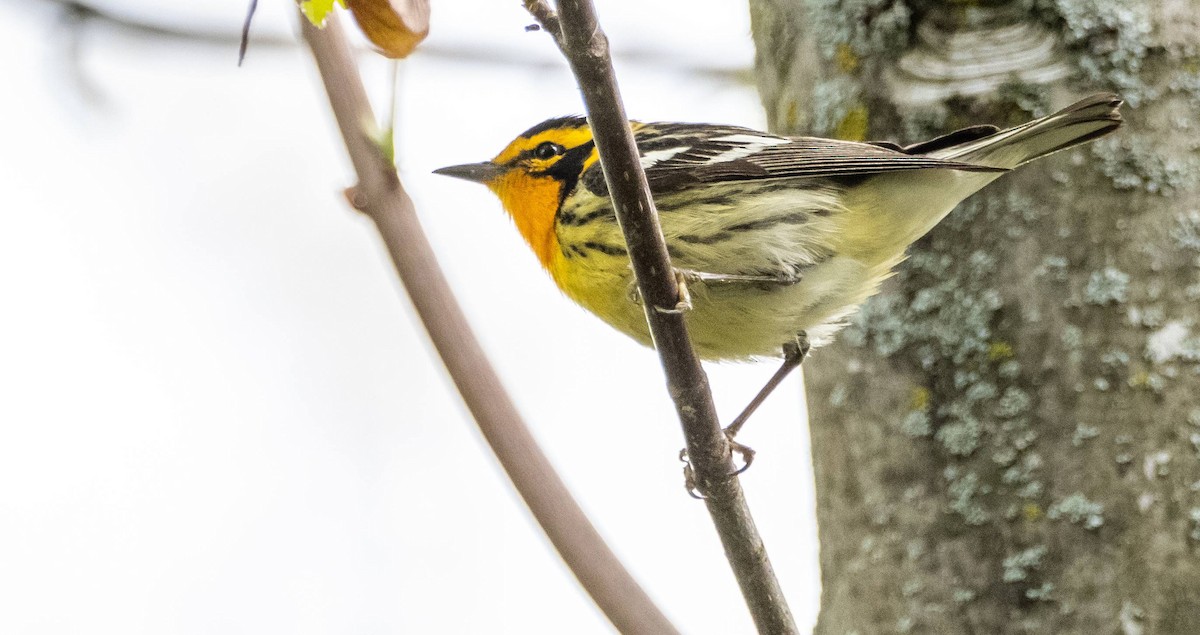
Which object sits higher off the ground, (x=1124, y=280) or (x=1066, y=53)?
(x=1066, y=53)

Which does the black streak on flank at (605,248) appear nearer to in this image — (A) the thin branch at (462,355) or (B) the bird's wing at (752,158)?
(B) the bird's wing at (752,158)

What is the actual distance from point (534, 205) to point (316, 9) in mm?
2329

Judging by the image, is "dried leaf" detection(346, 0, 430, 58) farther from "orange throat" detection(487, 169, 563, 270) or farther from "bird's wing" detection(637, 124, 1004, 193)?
"orange throat" detection(487, 169, 563, 270)

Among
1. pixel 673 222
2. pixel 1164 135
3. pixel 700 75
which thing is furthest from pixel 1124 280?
pixel 700 75

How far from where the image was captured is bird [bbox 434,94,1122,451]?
10.4 feet

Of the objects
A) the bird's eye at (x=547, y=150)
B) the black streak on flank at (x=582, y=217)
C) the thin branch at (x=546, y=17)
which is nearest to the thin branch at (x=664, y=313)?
the thin branch at (x=546, y=17)

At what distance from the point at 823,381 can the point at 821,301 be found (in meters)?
0.28

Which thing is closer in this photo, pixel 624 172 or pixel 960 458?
pixel 624 172

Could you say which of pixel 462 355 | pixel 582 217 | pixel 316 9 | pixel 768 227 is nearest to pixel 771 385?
pixel 768 227

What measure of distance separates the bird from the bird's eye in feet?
1.09

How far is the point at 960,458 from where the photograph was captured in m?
3.06

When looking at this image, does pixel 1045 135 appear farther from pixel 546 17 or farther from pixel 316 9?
pixel 316 9

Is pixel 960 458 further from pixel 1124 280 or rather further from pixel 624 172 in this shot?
pixel 624 172

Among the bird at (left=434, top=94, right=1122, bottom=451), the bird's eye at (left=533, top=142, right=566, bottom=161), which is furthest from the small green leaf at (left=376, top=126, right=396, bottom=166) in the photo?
the bird's eye at (left=533, top=142, right=566, bottom=161)
